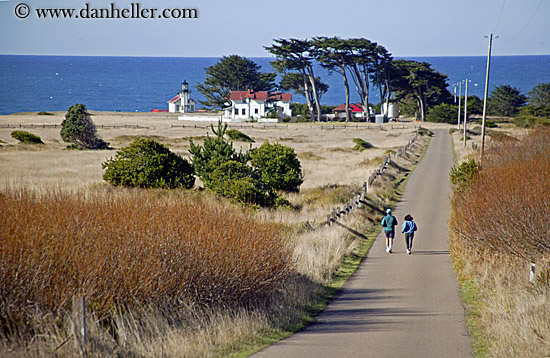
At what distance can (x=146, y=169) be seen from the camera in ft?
83.2

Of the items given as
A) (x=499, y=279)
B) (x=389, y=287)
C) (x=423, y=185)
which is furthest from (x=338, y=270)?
(x=423, y=185)

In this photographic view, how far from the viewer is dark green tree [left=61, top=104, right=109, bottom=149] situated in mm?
52719

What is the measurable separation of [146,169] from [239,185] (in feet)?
14.7

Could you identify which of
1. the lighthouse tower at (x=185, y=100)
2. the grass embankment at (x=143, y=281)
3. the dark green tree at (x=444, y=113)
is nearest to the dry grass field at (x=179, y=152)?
the grass embankment at (x=143, y=281)

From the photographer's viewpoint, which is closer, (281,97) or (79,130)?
(79,130)

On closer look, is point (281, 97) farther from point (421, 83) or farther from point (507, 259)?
point (507, 259)

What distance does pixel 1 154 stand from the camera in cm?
4344

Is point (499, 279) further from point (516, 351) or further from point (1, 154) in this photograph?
point (1, 154)

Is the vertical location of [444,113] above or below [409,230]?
above

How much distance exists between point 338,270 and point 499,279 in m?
4.57

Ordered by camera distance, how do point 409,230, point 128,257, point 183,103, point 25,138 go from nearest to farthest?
point 128,257
point 409,230
point 25,138
point 183,103

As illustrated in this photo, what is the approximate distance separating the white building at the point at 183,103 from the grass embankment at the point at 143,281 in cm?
11491

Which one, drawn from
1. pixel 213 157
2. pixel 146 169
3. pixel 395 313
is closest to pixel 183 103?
pixel 213 157

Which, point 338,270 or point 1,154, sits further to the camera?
point 1,154
